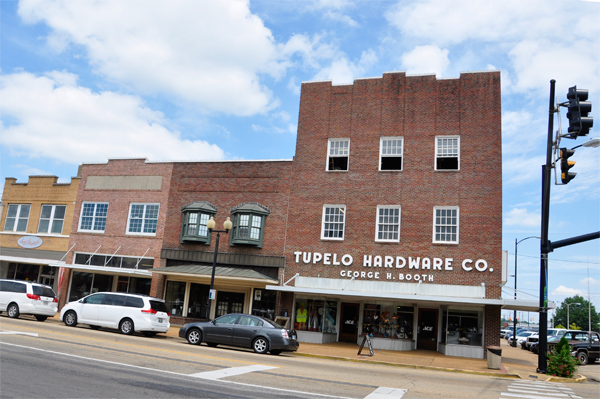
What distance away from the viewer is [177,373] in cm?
1091

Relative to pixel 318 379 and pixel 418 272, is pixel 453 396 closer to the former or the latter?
pixel 318 379

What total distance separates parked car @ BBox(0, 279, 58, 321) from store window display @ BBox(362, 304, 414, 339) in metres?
14.8

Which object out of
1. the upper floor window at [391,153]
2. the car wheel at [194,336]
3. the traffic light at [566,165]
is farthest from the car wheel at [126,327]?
the traffic light at [566,165]

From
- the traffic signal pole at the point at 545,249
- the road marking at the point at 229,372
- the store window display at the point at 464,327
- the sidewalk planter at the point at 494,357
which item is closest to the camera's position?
the road marking at the point at 229,372


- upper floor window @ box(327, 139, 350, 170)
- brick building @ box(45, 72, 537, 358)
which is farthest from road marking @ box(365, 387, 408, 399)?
upper floor window @ box(327, 139, 350, 170)

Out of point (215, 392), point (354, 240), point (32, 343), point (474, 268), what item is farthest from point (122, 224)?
point (215, 392)

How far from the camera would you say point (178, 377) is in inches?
410

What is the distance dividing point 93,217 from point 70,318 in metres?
10.6

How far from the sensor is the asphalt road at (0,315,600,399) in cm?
885

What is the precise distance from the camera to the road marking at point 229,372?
427 inches

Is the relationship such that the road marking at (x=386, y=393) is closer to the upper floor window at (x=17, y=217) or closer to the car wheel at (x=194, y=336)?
the car wheel at (x=194, y=336)

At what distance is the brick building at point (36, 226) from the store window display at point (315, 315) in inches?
605

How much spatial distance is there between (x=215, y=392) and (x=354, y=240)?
1631 cm

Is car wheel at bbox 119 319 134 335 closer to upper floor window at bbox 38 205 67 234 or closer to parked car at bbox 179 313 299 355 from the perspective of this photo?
parked car at bbox 179 313 299 355
